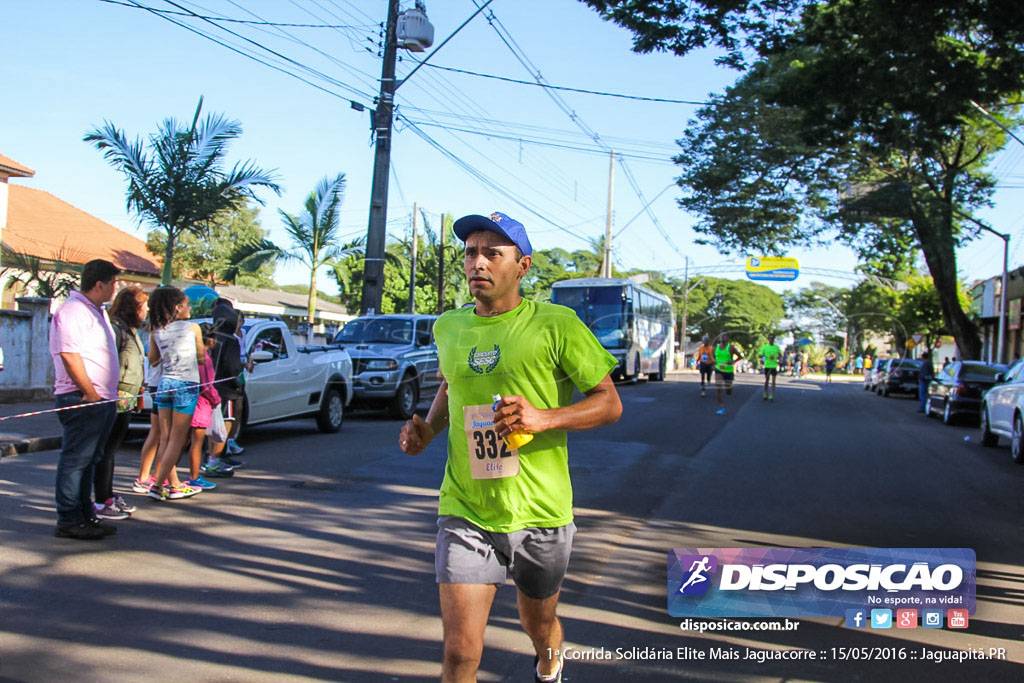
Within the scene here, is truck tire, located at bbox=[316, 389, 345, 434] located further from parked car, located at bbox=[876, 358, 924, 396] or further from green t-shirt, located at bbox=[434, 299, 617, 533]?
parked car, located at bbox=[876, 358, 924, 396]

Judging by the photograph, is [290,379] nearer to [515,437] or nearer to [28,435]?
[28,435]

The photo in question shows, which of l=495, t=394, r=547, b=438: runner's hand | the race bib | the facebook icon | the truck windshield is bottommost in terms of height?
the facebook icon

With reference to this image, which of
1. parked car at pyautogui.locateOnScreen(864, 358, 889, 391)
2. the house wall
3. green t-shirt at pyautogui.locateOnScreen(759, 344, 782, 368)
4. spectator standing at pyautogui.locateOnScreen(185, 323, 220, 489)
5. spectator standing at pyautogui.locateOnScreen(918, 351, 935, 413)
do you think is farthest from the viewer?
parked car at pyautogui.locateOnScreen(864, 358, 889, 391)

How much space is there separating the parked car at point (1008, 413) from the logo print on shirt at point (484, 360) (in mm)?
11571

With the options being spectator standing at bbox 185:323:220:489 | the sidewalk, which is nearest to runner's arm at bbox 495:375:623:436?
spectator standing at bbox 185:323:220:489

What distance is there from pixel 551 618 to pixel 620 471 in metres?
6.93

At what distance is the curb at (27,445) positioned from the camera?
987cm

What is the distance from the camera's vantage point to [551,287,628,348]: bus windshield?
1093 inches

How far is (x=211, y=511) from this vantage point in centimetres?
729

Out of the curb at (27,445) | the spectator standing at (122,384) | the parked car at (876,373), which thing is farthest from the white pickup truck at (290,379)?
the parked car at (876,373)

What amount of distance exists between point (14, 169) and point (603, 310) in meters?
16.6

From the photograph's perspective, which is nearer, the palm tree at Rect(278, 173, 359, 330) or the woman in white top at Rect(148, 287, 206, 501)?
the woman in white top at Rect(148, 287, 206, 501)

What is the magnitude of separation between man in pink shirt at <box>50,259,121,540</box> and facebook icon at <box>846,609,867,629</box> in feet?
15.9

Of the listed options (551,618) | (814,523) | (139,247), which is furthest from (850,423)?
(139,247)
